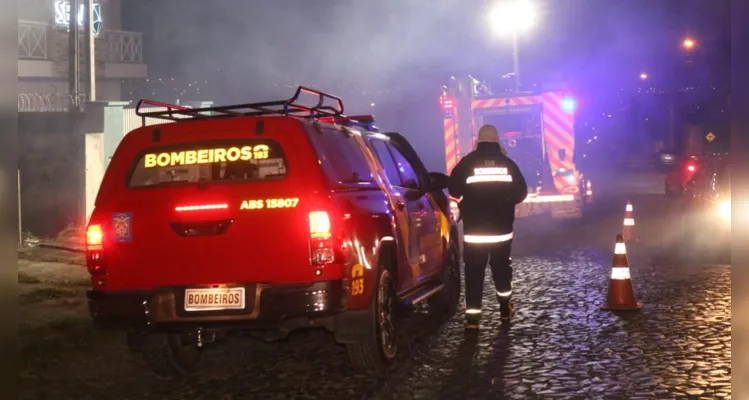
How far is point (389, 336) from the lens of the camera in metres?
6.79

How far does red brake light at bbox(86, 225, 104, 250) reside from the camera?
20.2 ft

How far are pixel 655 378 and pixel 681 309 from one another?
9.36ft

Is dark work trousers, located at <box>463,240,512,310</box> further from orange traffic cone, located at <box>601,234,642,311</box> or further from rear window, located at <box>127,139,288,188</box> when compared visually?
rear window, located at <box>127,139,288,188</box>

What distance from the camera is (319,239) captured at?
5836mm

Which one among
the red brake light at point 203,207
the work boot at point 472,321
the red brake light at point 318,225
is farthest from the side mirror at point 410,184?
the red brake light at point 203,207

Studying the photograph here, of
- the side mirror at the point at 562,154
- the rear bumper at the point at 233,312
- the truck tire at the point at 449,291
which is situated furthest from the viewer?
the side mirror at the point at 562,154

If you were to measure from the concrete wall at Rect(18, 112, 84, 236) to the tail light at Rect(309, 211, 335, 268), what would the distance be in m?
11.7

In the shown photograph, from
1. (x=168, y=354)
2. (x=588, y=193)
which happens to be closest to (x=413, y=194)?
(x=168, y=354)

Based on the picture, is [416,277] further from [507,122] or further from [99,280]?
[507,122]

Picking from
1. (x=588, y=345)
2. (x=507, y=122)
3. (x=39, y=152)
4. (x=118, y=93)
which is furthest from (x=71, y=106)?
(x=118, y=93)

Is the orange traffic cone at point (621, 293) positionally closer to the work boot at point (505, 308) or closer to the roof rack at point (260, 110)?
the work boot at point (505, 308)

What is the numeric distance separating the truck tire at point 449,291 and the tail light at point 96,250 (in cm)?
359

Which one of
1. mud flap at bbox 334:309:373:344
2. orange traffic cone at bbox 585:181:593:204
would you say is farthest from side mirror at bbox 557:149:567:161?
mud flap at bbox 334:309:373:344

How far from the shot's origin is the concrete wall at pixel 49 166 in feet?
54.0
